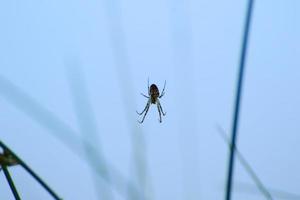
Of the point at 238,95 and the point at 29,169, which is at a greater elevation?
the point at 238,95

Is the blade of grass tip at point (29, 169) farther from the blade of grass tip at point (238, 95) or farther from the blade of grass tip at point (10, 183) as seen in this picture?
the blade of grass tip at point (238, 95)

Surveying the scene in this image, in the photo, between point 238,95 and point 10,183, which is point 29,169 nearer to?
point 10,183

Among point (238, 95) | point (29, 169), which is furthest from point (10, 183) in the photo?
point (238, 95)

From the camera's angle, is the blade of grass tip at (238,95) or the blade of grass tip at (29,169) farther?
the blade of grass tip at (29,169)

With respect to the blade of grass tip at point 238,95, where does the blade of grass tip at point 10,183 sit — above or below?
below

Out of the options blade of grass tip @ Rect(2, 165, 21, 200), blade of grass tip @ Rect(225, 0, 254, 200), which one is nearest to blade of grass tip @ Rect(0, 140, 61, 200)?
blade of grass tip @ Rect(2, 165, 21, 200)

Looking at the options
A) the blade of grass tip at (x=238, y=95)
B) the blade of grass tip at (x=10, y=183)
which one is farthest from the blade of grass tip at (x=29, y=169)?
the blade of grass tip at (x=238, y=95)

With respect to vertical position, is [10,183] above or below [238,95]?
below

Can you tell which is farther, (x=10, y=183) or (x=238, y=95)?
(x=10, y=183)

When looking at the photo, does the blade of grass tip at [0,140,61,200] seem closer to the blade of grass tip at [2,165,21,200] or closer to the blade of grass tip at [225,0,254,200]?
the blade of grass tip at [2,165,21,200]

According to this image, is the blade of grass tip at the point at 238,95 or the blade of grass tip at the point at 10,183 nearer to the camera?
the blade of grass tip at the point at 238,95

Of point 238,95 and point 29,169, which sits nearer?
point 238,95
